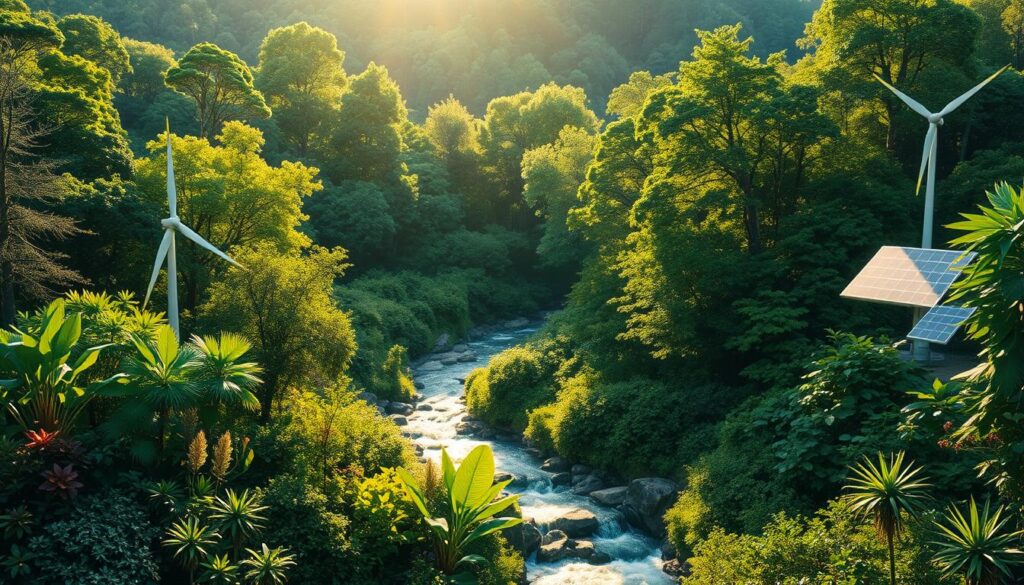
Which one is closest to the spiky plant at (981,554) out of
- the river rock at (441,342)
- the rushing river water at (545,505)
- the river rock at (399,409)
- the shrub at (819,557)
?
the shrub at (819,557)

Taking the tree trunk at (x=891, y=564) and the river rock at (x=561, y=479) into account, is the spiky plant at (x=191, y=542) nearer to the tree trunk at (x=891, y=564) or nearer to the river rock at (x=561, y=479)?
the tree trunk at (x=891, y=564)

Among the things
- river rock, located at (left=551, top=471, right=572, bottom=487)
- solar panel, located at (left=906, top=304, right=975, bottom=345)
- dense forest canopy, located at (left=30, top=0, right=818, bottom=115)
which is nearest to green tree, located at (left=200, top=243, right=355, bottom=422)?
river rock, located at (left=551, top=471, right=572, bottom=487)

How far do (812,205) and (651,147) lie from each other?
936cm

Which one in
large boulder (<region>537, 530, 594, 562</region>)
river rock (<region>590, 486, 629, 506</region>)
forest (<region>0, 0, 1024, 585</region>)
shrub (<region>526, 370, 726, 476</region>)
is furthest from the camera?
shrub (<region>526, 370, 726, 476</region>)

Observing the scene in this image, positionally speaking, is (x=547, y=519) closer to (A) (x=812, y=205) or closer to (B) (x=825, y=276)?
(B) (x=825, y=276)

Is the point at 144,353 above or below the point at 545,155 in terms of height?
below

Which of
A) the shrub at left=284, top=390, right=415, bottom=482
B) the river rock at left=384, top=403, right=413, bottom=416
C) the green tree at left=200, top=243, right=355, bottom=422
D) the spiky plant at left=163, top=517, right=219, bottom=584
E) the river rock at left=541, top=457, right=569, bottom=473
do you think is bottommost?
the river rock at left=541, top=457, right=569, bottom=473

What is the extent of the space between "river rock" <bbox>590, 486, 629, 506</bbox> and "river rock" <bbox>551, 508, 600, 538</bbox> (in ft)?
6.19

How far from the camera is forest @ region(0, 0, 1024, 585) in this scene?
52.3ft

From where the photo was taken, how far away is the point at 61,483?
1578 centimetres

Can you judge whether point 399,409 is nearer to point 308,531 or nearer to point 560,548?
point 560,548

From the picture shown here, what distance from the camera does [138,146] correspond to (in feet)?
174

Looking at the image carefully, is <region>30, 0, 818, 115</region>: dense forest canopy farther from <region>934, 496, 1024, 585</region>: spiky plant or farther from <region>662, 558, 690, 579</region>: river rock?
<region>934, 496, 1024, 585</region>: spiky plant

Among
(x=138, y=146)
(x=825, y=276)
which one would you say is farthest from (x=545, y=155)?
(x=825, y=276)
